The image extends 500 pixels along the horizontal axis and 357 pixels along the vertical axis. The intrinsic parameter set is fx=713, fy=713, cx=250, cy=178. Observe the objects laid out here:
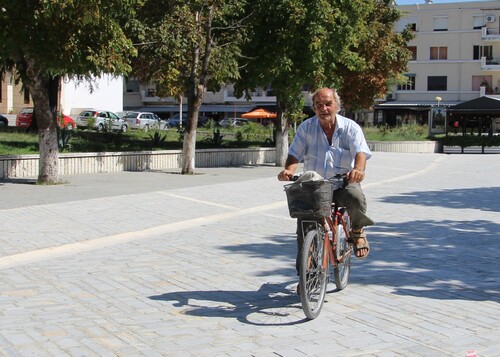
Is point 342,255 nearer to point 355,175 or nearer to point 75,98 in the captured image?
point 355,175

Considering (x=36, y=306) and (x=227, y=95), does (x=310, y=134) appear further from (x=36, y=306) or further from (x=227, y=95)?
(x=227, y=95)

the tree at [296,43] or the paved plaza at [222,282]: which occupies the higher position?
the tree at [296,43]

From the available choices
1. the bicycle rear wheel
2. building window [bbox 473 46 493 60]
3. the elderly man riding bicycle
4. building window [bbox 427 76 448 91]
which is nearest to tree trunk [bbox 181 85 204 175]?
the bicycle rear wheel

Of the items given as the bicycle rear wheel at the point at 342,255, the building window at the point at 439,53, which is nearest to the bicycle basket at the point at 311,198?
the bicycle rear wheel at the point at 342,255

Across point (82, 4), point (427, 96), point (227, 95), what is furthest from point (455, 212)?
point (227, 95)

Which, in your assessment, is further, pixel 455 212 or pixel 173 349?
pixel 455 212

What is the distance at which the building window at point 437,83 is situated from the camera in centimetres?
6462

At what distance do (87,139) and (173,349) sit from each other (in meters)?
20.3

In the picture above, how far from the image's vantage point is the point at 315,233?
560 cm

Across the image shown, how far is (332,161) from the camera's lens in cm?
604

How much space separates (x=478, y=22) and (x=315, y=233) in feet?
206

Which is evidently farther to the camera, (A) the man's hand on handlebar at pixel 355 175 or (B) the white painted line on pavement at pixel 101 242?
(B) the white painted line on pavement at pixel 101 242

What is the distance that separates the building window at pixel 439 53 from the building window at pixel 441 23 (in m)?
1.79

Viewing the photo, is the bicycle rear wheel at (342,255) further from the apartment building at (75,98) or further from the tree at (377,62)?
the apartment building at (75,98)
